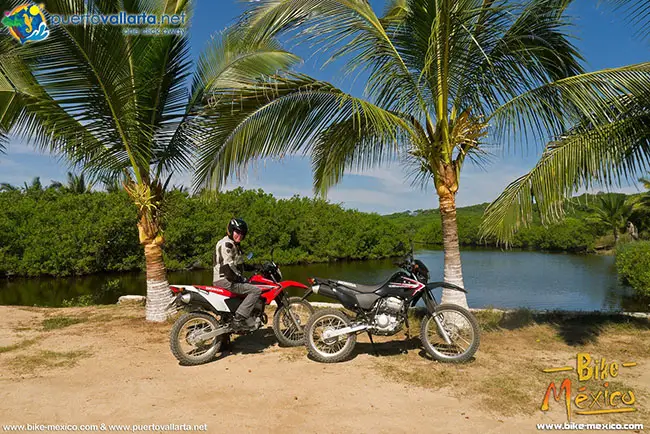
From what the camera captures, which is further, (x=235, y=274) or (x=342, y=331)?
(x=235, y=274)

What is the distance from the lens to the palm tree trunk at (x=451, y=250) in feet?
16.9

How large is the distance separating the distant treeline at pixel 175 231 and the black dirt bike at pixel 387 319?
9.33m

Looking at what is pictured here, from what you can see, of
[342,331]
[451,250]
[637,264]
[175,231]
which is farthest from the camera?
[175,231]

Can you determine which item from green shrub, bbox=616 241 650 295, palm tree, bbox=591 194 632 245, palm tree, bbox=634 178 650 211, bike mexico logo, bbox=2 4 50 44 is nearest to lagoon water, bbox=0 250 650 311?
green shrub, bbox=616 241 650 295

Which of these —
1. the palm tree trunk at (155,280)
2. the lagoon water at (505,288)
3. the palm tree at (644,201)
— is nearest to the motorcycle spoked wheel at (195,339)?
the palm tree trunk at (155,280)

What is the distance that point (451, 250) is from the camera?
519cm

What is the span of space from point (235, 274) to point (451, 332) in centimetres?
238

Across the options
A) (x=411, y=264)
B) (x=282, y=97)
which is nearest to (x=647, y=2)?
(x=411, y=264)

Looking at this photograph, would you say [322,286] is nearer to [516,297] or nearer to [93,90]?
[93,90]

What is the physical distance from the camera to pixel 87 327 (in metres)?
5.98

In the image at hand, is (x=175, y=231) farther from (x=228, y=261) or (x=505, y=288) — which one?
(x=228, y=261)

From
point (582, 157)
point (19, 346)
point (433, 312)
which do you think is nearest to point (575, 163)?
point (582, 157)

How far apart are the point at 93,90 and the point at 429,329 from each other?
16.7 feet

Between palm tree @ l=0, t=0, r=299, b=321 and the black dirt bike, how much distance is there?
8.87 ft
